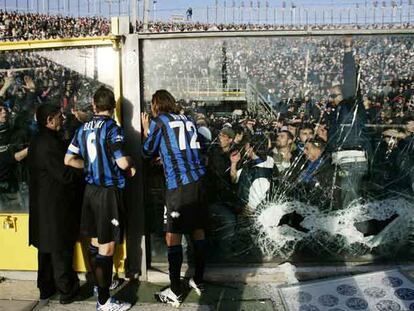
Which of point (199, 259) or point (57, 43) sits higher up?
point (57, 43)

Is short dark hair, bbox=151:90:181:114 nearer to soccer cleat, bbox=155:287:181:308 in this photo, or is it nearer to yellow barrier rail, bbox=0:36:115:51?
yellow barrier rail, bbox=0:36:115:51

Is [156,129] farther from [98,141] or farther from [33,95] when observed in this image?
[33,95]

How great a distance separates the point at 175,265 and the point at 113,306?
0.62 m

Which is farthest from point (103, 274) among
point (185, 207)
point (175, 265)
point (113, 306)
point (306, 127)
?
point (306, 127)

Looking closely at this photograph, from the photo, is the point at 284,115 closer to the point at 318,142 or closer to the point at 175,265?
the point at 318,142

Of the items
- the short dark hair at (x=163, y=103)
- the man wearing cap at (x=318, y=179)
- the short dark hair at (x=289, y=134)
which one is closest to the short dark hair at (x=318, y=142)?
the man wearing cap at (x=318, y=179)

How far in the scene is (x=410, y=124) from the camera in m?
4.63

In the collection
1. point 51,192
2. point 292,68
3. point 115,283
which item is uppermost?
point 292,68

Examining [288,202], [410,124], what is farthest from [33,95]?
[410,124]

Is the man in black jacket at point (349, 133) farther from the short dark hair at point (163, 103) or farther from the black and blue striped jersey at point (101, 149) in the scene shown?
the black and blue striped jersey at point (101, 149)

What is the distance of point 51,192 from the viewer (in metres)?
4.14

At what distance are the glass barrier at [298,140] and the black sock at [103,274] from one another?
816mm

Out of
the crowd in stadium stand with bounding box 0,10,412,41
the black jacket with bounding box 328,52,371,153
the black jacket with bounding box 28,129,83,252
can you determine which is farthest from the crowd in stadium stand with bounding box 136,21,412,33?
the black jacket with bounding box 28,129,83,252

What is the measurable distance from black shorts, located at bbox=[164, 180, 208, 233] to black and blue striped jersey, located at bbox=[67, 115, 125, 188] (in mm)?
473
